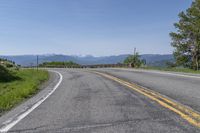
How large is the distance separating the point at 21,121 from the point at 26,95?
5827 millimetres

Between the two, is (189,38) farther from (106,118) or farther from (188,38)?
(106,118)

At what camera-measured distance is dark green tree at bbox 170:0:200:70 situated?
173 ft

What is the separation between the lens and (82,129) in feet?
20.4

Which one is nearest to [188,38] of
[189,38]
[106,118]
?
[189,38]

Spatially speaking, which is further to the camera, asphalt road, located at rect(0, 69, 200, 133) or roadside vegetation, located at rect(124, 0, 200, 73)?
roadside vegetation, located at rect(124, 0, 200, 73)

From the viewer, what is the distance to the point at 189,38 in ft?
180

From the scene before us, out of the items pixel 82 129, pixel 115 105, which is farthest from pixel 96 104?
pixel 82 129

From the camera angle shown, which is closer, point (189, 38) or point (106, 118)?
point (106, 118)

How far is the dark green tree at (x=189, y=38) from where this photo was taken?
52.7 metres

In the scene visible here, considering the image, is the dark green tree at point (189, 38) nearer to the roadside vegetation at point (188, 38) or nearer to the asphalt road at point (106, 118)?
the roadside vegetation at point (188, 38)

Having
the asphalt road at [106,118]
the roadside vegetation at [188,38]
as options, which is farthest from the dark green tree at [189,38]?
the asphalt road at [106,118]

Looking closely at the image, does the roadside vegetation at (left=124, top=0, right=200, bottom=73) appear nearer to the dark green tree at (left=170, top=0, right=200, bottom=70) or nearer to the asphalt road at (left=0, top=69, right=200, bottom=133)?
the dark green tree at (left=170, top=0, right=200, bottom=70)

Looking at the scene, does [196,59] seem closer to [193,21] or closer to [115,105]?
[193,21]

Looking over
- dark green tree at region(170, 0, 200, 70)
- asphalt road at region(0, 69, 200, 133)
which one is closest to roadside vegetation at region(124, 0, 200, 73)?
dark green tree at region(170, 0, 200, 70)
